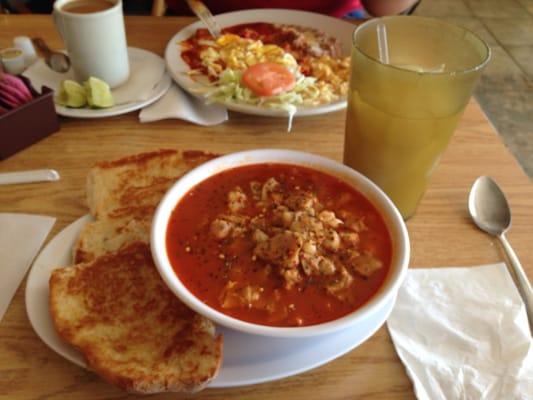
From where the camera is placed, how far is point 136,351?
104cm

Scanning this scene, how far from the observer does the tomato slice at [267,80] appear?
6.11 feet

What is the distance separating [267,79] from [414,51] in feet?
1.94

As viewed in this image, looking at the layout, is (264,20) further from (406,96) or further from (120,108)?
(406,96)

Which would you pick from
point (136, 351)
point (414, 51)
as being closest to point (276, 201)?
point (136, 351)

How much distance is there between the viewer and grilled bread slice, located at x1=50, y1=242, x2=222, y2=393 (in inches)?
39.1

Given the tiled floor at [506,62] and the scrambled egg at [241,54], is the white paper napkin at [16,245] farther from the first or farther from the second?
the tiled floor at [506,62]

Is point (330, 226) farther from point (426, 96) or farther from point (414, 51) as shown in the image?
point (414, 51)

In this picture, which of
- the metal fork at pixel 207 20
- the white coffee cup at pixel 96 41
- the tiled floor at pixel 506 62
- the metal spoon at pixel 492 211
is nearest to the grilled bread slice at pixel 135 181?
the white coffee cup at pixel 96 41

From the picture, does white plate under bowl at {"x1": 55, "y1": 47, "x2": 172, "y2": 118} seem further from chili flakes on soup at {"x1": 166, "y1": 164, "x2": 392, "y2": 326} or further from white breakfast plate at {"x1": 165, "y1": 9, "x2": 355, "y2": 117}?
chili flakes on soup at {"x1": 166, "y1": 164, "x2": 392, "y2": 326}

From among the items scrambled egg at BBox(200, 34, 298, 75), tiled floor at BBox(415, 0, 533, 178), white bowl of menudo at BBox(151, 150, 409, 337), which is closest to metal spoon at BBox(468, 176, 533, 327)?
white bowl of menudo at BBox(151, 150, 409, 337)

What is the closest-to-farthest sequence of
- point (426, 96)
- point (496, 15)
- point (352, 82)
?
point (426, 96) → point (352, 82) → point (496, 15)

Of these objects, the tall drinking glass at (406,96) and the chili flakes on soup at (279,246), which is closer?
the chili flakes on soup at (279,246)

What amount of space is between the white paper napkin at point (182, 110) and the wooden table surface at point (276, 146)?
0.03 meters

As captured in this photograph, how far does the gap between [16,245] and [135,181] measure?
36 cm
